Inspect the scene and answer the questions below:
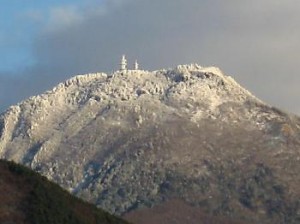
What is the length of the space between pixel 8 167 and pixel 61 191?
359 inches

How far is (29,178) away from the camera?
145500mm

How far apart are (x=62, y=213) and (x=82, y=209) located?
7766 mm

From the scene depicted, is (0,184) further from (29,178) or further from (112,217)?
(112,217)

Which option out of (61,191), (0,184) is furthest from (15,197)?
(61,191)

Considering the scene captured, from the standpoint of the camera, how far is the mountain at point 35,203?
452 feet

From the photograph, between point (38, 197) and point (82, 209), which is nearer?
point (38, 197)

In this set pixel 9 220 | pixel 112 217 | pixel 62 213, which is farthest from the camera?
pixel 112 217

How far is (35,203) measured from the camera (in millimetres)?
140250

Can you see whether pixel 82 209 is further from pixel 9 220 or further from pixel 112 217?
pixel 9 220

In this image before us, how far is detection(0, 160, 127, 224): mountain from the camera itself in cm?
13762

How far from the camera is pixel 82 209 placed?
151625mm

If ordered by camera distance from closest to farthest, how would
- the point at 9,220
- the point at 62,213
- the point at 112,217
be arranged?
the point at 9,220
the point at 62,213
the point at 112,217

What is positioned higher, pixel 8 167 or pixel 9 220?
A: pixel 8 167

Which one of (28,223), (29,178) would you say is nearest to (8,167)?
(29,178)
